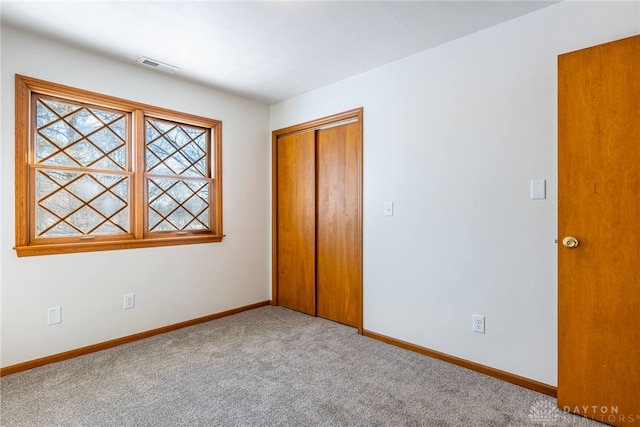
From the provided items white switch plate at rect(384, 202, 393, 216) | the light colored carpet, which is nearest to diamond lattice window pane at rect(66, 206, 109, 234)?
the light colored carpet

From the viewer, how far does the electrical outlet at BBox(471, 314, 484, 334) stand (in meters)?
2.24

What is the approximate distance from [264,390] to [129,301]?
→ 154cm

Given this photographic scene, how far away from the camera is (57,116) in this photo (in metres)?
2.45

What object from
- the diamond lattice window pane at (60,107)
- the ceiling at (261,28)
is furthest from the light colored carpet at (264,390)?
the ceiling at (261,28)

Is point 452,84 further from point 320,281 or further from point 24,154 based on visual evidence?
point 24,154

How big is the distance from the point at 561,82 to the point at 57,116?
3.41 m

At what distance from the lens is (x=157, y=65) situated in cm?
275

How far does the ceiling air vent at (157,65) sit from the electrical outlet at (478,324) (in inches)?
124

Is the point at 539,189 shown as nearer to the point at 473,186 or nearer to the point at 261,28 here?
the point at 473,186

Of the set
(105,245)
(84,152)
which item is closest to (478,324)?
(105,245)

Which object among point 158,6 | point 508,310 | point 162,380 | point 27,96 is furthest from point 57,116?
point 508,310

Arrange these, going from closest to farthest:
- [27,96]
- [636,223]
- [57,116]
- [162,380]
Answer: [636,223], [162,380], [27,96], [57,116]

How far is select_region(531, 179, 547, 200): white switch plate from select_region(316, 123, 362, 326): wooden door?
1365mm

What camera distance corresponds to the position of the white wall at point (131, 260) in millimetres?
2205
